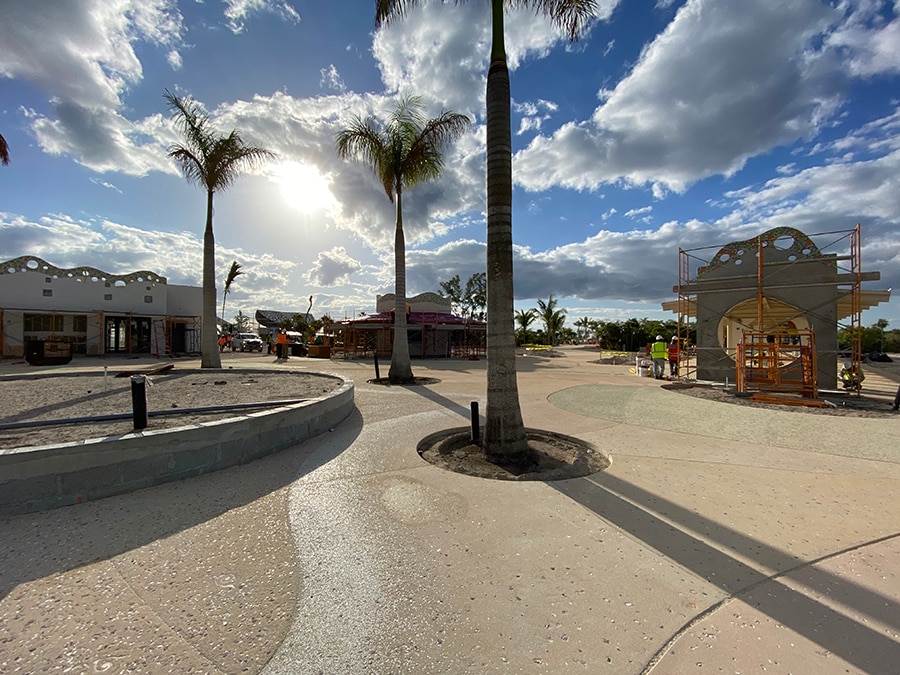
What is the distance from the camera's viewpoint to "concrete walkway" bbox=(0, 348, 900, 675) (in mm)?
1931

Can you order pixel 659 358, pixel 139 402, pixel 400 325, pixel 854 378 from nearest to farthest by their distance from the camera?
pixel 139 402 < pixel 854 378 < pixel 400 325 < pixel 659 358

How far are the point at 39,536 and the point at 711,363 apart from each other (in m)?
16.5

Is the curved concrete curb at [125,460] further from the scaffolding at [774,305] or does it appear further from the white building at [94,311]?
the white building at [94,311]

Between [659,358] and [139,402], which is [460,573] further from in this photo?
[659,358]

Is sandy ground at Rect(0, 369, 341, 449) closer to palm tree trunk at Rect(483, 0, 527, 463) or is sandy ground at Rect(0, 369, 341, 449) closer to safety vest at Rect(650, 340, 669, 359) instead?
palm tree trunk at Rect(483, 0, 527, 463)

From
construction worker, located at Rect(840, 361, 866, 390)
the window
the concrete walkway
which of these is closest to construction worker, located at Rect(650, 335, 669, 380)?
construction worker, located at Rect(840, 361, 866, 390)

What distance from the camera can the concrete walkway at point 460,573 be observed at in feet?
6.33

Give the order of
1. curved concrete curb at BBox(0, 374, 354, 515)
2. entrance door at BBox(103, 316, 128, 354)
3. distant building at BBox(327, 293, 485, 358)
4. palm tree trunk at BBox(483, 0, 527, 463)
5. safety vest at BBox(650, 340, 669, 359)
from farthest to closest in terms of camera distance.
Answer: distant building at BBox(327, 293, 485, 358), entrance door at BBox(103, 316, 128, 354), safety vest at BBox(650, 340, 669, 359), palm tree trunk at BBox(483, 0, 527, 463), curved concrete curb at BBox(0, 374, 354, 515)

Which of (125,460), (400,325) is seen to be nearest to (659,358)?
(400,325)

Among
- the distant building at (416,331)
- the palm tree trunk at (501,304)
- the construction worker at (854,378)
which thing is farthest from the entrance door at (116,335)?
the construction worker at (854,378)

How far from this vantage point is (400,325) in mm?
12438

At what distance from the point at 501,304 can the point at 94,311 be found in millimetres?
29154

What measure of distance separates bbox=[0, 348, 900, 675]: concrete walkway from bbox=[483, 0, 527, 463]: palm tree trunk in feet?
3.46

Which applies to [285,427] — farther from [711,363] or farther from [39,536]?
[711,363]
